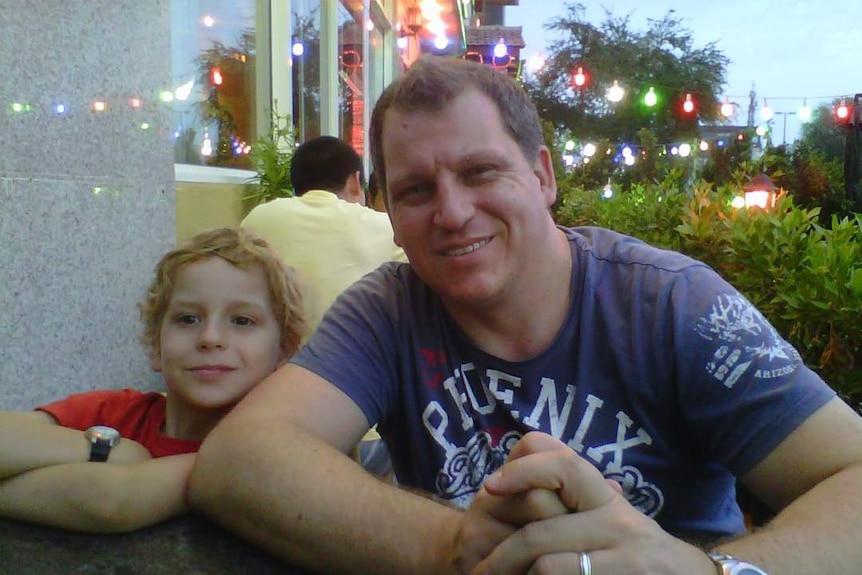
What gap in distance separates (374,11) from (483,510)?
11.4m

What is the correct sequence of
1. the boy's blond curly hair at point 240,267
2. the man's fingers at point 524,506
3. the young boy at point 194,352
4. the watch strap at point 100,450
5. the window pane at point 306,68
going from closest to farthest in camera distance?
the man's fingers at point 524,506 → the watch strap at point 100,450 → the young boy at point 194,352 → the boy's blond curly hair at point 240,267 → the window pane at point 306,68

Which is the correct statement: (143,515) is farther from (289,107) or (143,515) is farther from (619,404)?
(289,107)

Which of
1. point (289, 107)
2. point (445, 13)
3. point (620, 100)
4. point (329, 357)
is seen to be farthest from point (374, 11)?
point (620, 100)

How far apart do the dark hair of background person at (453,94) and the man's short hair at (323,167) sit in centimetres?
278

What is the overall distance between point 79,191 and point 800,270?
3.03m

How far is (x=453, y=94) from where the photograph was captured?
5.66 feet

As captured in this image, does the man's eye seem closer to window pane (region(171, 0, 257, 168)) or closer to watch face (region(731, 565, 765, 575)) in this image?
watch face (region(731, 565, 765, 575))

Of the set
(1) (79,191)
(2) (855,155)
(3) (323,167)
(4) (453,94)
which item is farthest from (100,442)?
(2) (855,155)

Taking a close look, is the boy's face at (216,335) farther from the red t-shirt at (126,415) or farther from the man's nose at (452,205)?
the man's nose at (452,205)

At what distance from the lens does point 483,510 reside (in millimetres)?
1162

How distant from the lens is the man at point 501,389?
1288 mm

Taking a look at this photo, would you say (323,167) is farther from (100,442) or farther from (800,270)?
(100,442)

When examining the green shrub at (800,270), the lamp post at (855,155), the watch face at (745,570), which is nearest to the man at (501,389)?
the watch face at (745,570)

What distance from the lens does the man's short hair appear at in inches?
183
